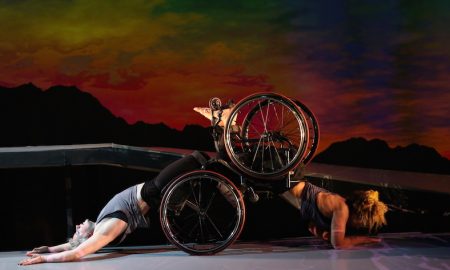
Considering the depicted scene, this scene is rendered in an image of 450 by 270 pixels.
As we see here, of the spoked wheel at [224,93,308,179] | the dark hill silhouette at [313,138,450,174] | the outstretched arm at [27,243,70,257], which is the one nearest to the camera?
the spoked wheel at [224,93,308,179]

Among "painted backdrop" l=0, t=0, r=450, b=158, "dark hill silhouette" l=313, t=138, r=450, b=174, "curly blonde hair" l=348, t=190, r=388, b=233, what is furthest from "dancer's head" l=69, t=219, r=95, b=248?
"dark hill silhouette" l=313, t=138, r=450, b=174

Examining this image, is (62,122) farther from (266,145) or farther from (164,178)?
(266,145)

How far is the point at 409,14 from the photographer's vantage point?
5211mm

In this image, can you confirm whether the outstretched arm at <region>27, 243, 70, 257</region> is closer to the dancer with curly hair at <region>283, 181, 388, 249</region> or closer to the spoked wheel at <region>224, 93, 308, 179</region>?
the spoked wheel at <region>224, 93, 308, 179</region>

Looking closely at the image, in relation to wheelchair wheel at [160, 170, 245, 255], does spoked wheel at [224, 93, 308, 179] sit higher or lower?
higher

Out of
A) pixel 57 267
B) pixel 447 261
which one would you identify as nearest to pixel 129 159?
pixel 57 267

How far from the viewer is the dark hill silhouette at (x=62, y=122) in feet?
15.4

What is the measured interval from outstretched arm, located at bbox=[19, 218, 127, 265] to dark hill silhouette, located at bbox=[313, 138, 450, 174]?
6.10 ft

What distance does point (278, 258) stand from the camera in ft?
13.1

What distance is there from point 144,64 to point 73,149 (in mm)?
860

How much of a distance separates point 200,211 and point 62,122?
4.33ft

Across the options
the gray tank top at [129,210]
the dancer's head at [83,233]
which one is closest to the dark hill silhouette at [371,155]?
the gray tank top at [129,210]

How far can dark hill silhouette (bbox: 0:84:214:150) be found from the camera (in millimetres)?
4699

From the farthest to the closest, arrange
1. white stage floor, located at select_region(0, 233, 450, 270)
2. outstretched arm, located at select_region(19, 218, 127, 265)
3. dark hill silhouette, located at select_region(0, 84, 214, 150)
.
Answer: dark hill silhouette, located at select_region(0, 84, 214, 150), outstretched arm, located at select_region(19, 218, 127, 265), white stage floor, located at select_region(0, 233, 450, 270)
